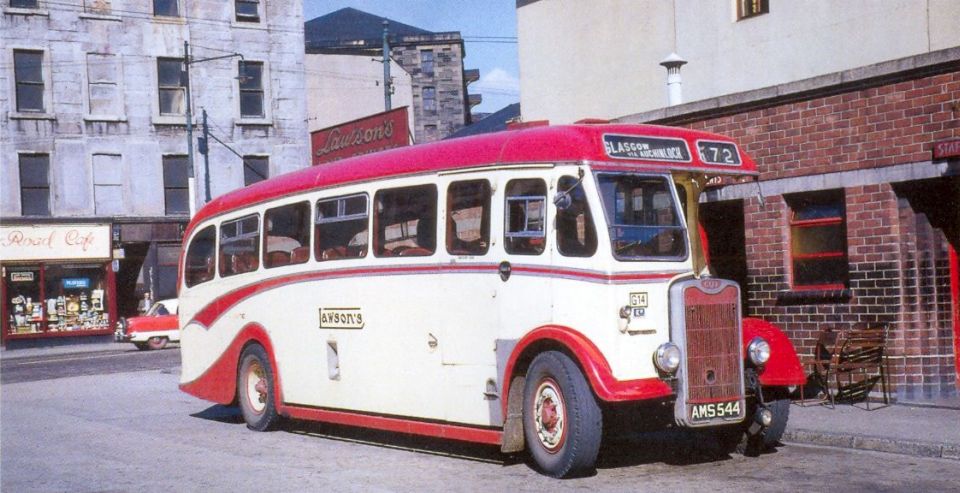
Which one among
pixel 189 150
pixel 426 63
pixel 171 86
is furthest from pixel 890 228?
pixel 426 63

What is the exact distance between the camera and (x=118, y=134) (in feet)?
127

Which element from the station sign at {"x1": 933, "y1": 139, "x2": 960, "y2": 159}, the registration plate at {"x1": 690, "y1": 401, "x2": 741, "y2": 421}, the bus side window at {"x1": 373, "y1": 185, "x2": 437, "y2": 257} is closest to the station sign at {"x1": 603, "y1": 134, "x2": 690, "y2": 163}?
the bus side window at {"x1": 373, "y1": 185, "x2": 437, "y2": 257}

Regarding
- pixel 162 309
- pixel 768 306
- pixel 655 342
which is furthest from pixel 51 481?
pixel 162 309

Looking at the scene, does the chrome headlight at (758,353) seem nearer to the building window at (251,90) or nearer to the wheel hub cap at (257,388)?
the wheel hub cap at (257,388)

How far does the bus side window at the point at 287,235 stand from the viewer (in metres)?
13.1

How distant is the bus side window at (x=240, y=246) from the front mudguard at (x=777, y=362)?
20.6 feet

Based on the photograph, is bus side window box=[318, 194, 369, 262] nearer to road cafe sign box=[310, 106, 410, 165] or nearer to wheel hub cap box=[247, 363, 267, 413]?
wheel hub cap box=[247, 363, 267, 413]

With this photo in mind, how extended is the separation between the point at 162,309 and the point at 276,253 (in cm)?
2266

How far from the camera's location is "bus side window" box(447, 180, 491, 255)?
34.1ft

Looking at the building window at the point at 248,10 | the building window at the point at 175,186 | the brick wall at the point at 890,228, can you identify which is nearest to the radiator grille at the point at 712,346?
the brick wall at the point at 890,228

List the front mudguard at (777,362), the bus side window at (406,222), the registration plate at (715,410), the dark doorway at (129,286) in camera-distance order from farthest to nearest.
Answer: the dark doorway at (129,286) < the bus side window at (406,222) < the front mudguard at (777,362) < the registration plate at (715,410)

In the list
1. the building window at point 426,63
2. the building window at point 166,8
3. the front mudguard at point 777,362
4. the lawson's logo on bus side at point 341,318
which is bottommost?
the front mudguard at point 777,362

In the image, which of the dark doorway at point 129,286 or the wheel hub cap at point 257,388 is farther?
the dark doorway at point 129,286

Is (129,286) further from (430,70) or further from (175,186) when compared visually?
(430,70)
